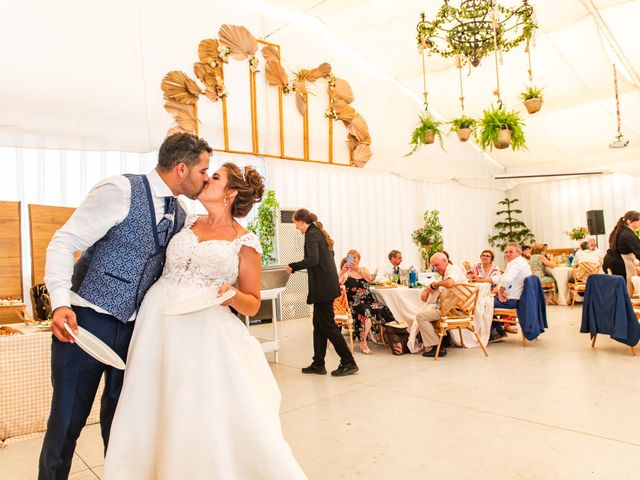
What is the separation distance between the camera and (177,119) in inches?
287

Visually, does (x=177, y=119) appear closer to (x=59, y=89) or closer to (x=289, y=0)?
(x=59, y=89)

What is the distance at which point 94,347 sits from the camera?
1797 mm

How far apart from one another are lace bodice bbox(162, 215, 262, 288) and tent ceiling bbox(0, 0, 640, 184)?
4971 millimetres

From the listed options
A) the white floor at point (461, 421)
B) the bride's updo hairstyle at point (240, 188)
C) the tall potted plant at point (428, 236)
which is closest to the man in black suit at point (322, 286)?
the white floor at point (461, 421)

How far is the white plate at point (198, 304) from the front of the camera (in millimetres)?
1853

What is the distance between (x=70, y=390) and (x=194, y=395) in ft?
1.55

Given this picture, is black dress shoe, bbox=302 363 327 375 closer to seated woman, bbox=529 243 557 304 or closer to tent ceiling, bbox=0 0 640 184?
tent ceiling, bbox=0 0 640 184

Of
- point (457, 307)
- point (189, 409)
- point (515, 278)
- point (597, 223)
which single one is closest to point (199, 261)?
point (189, 409)

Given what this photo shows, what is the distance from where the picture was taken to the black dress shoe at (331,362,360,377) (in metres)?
4.98

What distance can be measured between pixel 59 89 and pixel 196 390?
562cm

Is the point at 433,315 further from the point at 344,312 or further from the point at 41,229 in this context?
the point at 41,229

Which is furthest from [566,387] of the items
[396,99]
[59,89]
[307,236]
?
[396,99]

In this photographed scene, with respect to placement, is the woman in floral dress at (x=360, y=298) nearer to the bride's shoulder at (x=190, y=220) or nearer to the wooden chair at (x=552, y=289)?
the bride's shoulder at (x=190, y=220)

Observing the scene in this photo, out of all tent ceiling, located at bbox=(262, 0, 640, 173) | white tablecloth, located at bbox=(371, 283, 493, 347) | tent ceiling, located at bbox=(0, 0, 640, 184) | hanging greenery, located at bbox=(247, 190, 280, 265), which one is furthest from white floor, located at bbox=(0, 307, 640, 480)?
tent ceiling, located at bbox=(262, 0, 640, 173)
